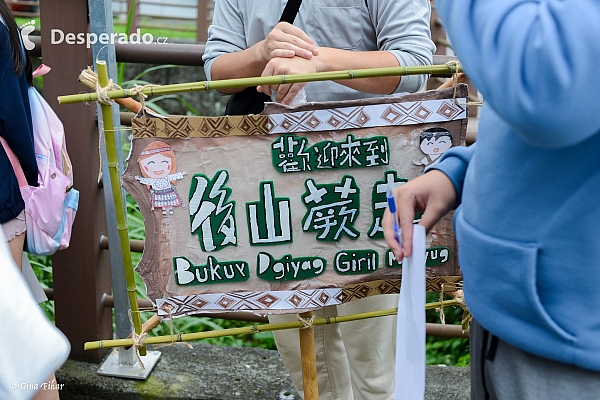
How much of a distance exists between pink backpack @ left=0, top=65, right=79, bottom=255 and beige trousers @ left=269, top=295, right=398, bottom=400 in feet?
2.32

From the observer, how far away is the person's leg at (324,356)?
1.67 metres

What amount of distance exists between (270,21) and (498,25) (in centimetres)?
87

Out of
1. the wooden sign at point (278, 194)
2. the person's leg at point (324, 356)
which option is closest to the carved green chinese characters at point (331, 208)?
the wooden sign at point (278, 194)

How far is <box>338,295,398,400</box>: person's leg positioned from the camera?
1.58m

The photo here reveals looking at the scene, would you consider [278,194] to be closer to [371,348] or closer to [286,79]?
[286,79]

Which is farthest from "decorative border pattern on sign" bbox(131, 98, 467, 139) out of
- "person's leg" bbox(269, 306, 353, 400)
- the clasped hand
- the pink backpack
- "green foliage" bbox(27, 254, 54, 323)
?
"green foliage" bbox(27, 254, 54, 323)

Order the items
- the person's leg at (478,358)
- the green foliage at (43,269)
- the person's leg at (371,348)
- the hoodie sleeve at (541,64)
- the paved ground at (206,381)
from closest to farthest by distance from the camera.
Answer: the hoodie sleeve at (541,64) → the person's leg at (478,358) → the person's leg at (371,348) → the paved ground at (206,381) → the green foliage at (43,269)

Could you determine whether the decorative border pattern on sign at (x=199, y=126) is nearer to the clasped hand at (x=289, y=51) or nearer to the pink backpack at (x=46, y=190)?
the clasped hand at (x=289, y=51)

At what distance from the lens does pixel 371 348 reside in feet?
5.26

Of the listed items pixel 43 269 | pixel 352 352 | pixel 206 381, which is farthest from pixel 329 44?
pixel 43 269

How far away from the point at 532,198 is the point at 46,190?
1.38 m

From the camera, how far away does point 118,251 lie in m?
1.96

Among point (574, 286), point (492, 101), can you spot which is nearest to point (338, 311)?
point (574, 286)

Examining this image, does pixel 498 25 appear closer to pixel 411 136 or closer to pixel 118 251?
pixel 411 136
